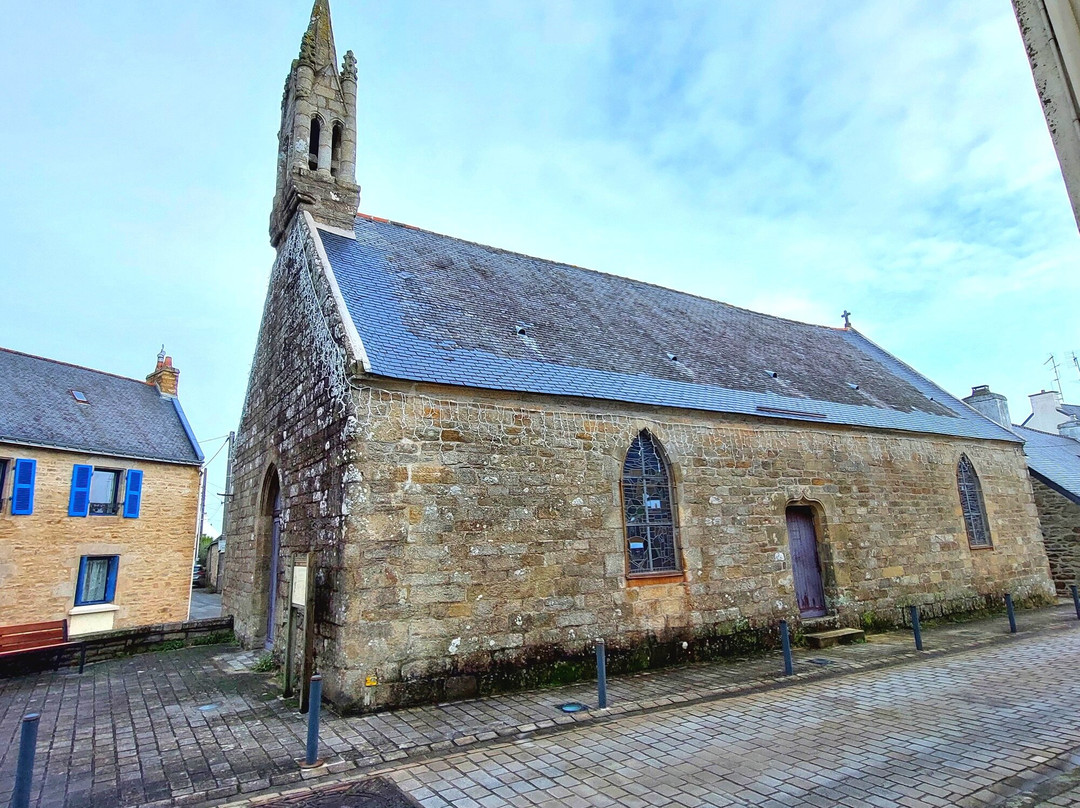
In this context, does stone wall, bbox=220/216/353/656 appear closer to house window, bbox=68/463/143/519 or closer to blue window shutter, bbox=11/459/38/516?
house window, bbox=68/463/143/519

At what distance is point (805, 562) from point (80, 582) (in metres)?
16.5

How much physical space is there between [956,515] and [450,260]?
39.3 feet

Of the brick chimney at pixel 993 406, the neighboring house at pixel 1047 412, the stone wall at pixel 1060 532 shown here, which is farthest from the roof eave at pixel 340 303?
the neighboring house at pixel 1047 412

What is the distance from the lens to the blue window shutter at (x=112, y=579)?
1509 cm

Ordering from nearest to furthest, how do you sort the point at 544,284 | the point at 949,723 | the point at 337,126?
the point at 949,723, the point at 337,126, the point at 544,284

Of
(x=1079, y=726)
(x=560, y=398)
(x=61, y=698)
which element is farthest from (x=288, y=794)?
(x=1079, y=726)

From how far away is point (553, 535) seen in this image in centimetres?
783

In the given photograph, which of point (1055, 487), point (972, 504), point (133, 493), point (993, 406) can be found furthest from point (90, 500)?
point (1055, 487)

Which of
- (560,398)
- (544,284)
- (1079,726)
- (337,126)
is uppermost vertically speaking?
(337,126)

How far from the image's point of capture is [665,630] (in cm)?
843

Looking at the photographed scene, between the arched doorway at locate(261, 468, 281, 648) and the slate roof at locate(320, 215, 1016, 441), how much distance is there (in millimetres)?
3639

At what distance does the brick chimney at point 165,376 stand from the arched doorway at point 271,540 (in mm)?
12005

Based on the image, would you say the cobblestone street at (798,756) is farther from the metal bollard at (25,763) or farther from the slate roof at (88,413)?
the slate roof at (88,413)

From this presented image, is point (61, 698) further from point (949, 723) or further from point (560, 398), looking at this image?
point (949, 723)
